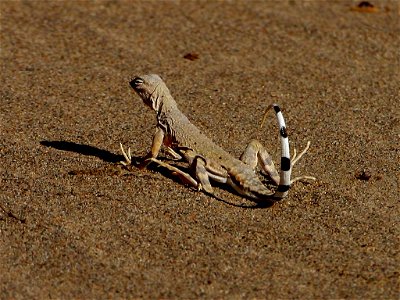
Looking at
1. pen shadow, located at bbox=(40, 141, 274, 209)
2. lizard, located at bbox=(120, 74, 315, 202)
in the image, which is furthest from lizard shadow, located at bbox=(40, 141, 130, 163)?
lizard, located at bbox=(120, 74, 315, 202)

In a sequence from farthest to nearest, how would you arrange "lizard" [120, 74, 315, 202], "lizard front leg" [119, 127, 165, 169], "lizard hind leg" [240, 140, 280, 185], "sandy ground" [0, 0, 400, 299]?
"lizard front leg" [119, 127, 165, 169], "lizard hind leg" [240, 140, 280, 185], "lizard" [120, 74, 315, 202], "sandy ground" [0, 0, 400, 299]

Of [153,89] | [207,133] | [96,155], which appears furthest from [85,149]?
[207,133]

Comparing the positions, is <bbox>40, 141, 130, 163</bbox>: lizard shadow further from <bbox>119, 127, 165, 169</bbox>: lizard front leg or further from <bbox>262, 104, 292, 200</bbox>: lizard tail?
<bbox>262, 104, 292, 200</bbox>: lizard tail

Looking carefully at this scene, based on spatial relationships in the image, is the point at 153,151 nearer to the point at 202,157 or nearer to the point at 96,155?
the point at 202,157

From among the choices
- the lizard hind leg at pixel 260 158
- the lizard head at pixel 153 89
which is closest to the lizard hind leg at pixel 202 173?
the lizard hind leg at pixel 260 158

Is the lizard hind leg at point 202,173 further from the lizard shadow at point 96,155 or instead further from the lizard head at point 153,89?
the lizard head at point 153,89

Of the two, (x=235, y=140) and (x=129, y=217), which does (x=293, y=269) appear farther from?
(x=235, y=140)
